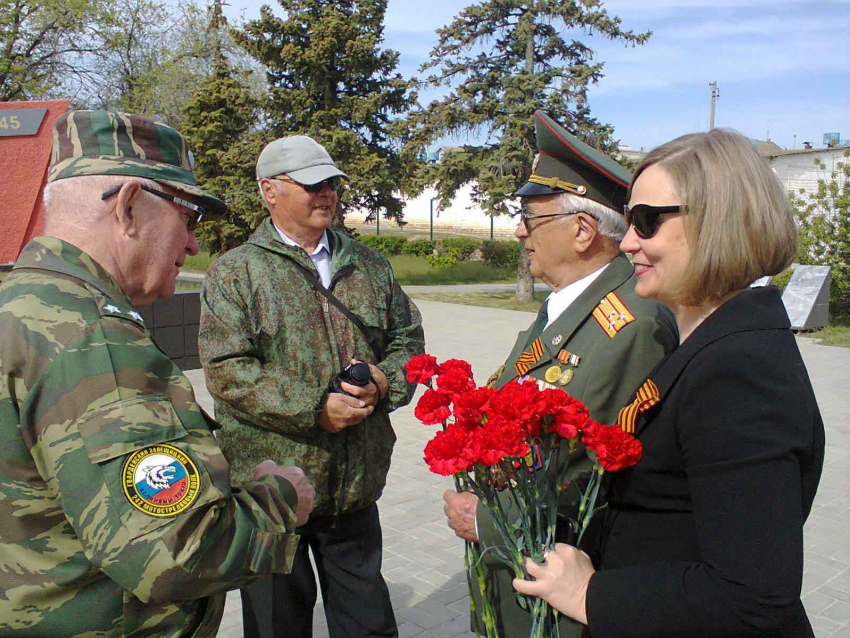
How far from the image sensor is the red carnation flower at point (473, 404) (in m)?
1.44

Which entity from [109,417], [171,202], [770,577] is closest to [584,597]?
[770,577]

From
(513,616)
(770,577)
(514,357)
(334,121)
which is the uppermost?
(334,121)

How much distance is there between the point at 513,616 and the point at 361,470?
3.13 ft

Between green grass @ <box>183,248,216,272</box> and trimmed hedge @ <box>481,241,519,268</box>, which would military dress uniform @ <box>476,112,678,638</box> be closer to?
green grass @ <box>183,248,216,272</box>

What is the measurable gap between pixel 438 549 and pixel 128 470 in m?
3.37

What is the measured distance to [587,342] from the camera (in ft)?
6.67

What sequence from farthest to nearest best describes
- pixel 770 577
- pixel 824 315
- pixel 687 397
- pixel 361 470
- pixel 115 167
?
pixel 824 315 < pixel 361 470 < pixel 115 167 < pixel 687 397 < pixel 770 577

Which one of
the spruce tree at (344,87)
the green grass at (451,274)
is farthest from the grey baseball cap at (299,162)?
the green grass at (451,274)

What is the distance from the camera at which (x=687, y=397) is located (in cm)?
139

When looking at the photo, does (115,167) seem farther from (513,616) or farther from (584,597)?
(513,616)

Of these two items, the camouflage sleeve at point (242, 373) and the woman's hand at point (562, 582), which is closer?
the woman's hand at point (562, 582)

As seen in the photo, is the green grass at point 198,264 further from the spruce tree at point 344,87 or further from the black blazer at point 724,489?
the black blazer at point 724,489

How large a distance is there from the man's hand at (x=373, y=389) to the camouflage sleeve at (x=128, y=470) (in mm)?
1210

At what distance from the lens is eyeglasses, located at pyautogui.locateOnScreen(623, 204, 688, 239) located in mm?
1502
